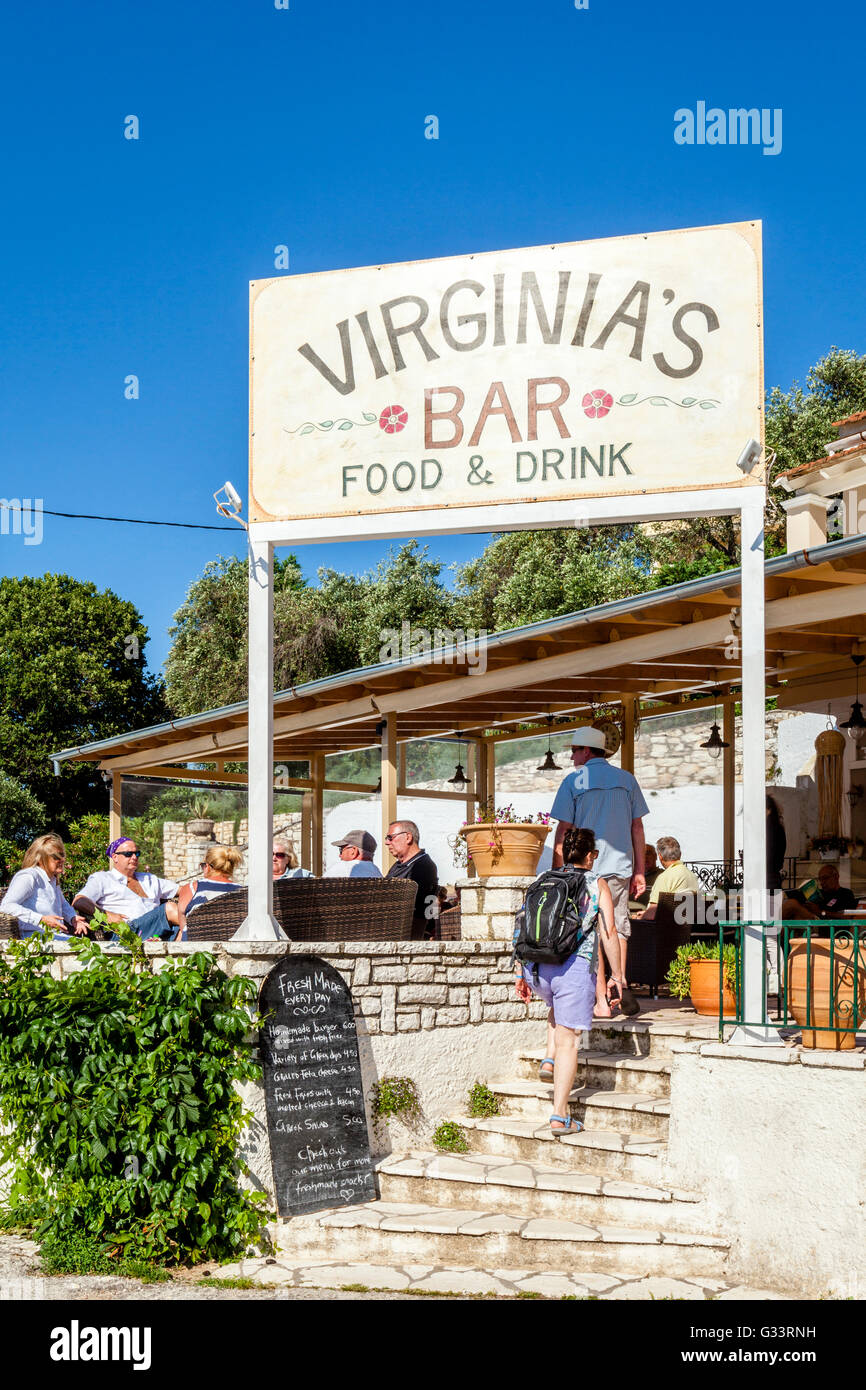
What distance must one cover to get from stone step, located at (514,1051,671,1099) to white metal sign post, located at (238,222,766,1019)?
3.39 ft

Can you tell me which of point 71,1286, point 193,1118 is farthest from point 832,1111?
point 71,1286

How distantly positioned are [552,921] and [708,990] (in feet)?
3.52

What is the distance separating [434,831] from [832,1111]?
12.7m

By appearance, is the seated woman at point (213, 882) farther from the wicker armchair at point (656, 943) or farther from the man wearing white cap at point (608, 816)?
the wicker armchair at point (656, 943)

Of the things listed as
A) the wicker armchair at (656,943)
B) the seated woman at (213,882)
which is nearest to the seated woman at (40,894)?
the seated woman at (213,882)

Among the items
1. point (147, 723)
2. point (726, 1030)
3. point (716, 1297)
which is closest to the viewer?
point (716, 1297)

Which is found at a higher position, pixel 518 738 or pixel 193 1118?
pixel 518 738

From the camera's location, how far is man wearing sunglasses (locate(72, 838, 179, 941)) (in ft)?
22.5

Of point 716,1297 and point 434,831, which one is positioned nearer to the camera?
point 716,1297

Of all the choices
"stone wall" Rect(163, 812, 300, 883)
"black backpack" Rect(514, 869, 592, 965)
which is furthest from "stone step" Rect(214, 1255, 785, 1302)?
"stone wall" Rect(163, 812, 300, 883)

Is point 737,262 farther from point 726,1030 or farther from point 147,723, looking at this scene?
point 147,723

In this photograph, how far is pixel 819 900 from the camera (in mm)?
9273

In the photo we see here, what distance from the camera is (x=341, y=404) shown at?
21.3ft

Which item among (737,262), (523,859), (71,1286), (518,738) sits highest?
(737,262)
